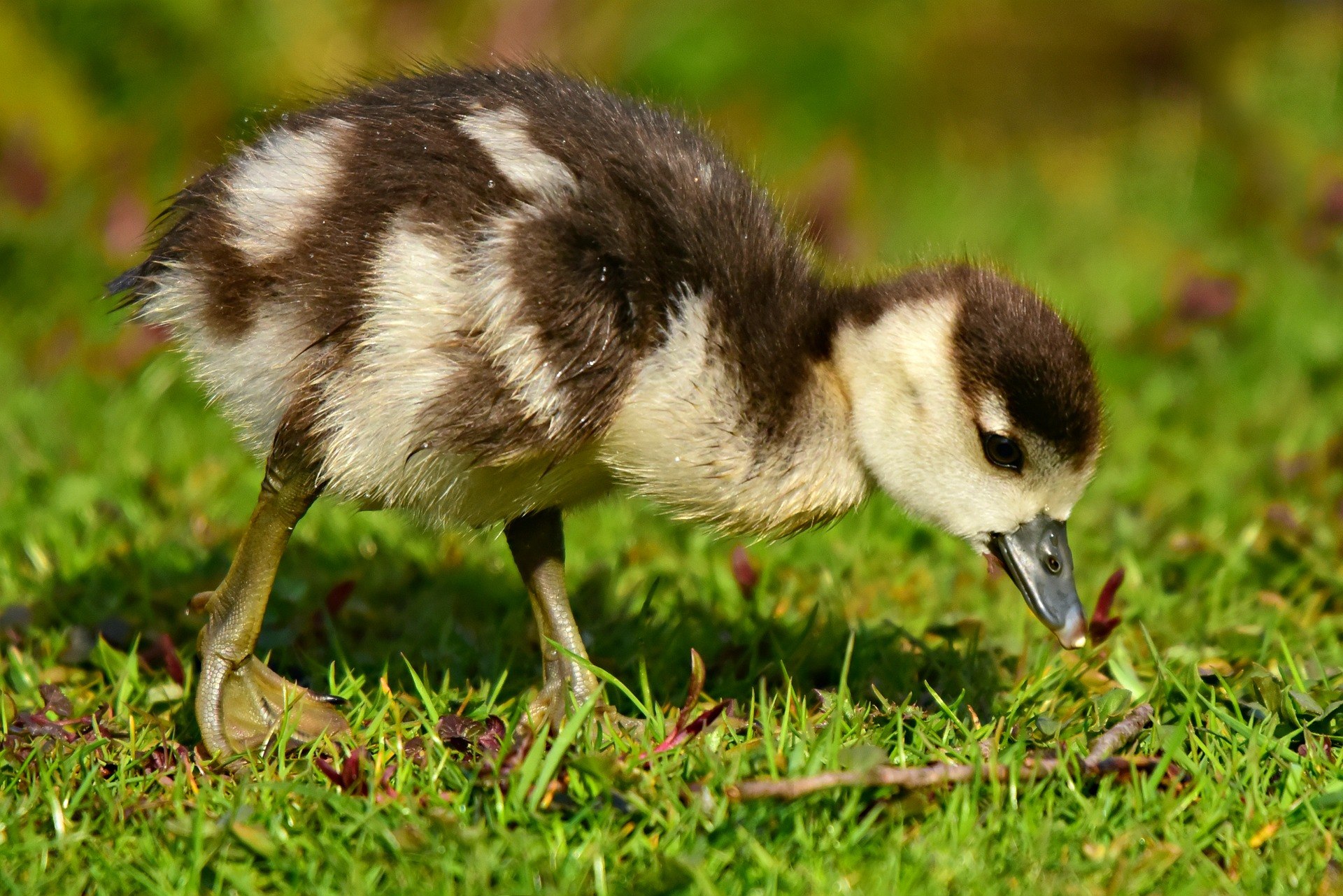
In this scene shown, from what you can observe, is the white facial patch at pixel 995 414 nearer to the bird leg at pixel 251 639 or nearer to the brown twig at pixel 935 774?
the brown twig at pixel 935 774

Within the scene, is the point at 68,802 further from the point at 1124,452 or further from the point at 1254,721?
the point at 1124,452

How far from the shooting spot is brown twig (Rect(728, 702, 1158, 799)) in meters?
2.84

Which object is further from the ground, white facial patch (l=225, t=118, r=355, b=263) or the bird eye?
white facial patch (l=225, t=118, r=355, b=263)

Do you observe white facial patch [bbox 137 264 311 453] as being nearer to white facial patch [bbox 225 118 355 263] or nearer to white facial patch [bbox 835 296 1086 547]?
white facial patch [bbox 225 118 355 263]

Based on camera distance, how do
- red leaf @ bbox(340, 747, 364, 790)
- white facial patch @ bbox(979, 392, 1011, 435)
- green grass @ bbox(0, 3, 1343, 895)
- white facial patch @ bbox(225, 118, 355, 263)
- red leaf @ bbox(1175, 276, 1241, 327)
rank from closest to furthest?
green grass @ bbox(0, 3, 1343, 895) < red leaf @ bbox(340, 747, 364, 790) < white facial patch @ bbox(225, 118, 355, 263) < white facial patch @ bbox(979, 392, 1011, 435) < red leaf @ bbox(1175, 276, 1241, 327)

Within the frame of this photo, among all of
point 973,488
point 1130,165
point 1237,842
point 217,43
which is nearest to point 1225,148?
point 1130,165

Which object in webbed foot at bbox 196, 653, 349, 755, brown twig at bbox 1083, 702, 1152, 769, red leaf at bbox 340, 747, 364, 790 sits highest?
brown twig at bbox 1083, 702, 1152, 769

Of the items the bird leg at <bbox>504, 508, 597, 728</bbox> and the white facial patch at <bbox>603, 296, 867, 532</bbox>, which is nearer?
the white facial patch at <bbox>603, 296, 867, 532</bbox>

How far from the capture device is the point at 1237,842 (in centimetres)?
287

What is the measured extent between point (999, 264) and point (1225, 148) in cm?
550

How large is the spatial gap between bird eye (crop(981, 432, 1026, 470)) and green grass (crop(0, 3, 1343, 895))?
543 millimetres

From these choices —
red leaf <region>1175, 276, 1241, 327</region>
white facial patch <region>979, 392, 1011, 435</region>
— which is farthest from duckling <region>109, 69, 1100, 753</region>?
red leaf <region>1175, 276, 1241, 327</region>

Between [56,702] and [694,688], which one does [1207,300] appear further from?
[56,702]

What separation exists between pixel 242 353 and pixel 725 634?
1.44m
